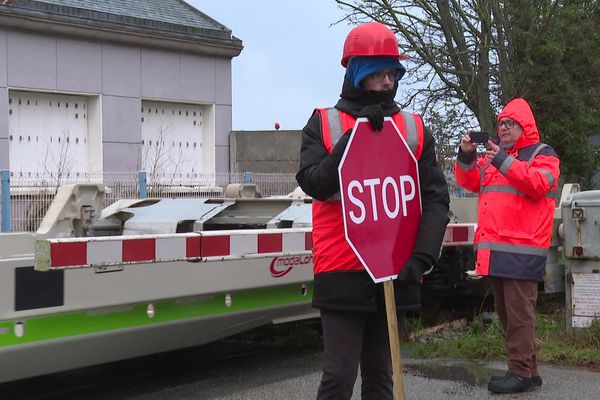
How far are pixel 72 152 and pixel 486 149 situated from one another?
13066 mm

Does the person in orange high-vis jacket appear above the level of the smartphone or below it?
below

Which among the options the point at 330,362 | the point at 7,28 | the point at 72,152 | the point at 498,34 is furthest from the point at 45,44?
the point at 330,362

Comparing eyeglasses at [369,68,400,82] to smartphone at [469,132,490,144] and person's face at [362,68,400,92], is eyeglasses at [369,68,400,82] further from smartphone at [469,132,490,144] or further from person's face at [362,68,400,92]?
smartphone at [469,132,490,144]

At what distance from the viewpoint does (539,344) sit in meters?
5.84

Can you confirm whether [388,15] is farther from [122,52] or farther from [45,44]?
[45,44]

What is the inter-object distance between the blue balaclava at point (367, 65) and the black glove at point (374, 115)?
0.39 feet

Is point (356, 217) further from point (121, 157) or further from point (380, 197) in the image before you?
point (121, 157)

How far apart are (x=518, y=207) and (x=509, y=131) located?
0.46 metres

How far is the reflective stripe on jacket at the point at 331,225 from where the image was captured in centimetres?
301

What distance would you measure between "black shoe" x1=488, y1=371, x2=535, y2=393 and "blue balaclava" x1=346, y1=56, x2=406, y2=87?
91.4 inches

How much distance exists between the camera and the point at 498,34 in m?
18.7

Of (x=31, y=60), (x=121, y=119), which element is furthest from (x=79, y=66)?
(x=121, y=119)

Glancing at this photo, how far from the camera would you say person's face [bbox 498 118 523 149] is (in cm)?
482

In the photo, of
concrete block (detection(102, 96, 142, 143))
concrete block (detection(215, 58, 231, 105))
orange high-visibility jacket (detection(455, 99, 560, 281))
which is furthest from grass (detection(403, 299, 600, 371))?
concrete block (detection(215, 58, 231, 105))
